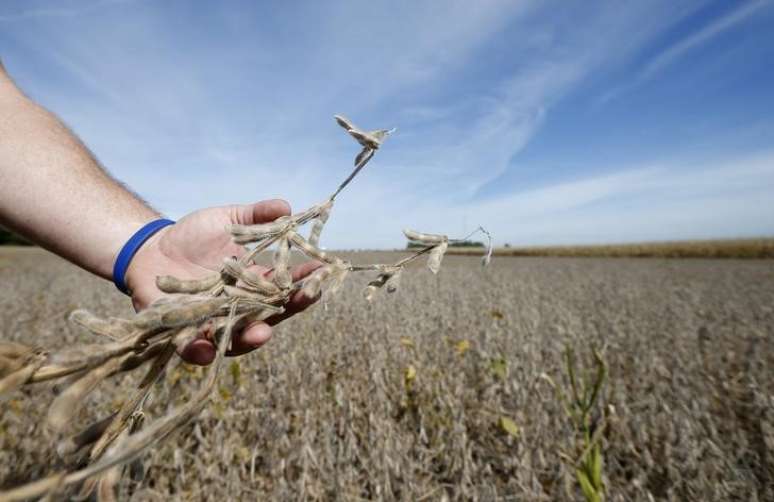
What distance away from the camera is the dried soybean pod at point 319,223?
2.89 feet

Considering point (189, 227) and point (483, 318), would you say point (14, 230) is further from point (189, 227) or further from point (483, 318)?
point (483, 318)

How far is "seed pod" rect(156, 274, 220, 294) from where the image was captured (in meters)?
0.70

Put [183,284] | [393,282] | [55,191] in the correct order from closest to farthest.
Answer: [183,284] < [393,282] < [55,191]

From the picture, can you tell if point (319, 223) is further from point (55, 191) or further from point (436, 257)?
point (55, 191)

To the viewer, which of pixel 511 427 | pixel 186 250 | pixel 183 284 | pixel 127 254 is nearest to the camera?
pixel 183 284

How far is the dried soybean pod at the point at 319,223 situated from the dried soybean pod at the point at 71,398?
16.9 inches

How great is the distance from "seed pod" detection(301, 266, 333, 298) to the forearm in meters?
1.19

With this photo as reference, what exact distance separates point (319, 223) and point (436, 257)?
24 cm

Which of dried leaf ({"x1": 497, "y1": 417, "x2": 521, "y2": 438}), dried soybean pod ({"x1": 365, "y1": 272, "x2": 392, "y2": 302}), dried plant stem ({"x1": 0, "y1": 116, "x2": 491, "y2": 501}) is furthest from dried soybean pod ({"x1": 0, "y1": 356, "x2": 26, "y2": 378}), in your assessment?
dried leaf ({"x1": 497, "y1": 417, "x2": 521, "y2": 438})

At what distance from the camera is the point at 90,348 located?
54 cm

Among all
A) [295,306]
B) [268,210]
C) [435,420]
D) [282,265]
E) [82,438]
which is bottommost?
[435,420]

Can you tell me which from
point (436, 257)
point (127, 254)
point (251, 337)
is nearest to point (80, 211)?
point (127, 254)

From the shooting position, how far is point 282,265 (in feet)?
2.61

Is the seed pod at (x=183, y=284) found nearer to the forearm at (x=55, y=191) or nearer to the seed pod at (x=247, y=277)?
the seed pod at (x=247, y=277)
